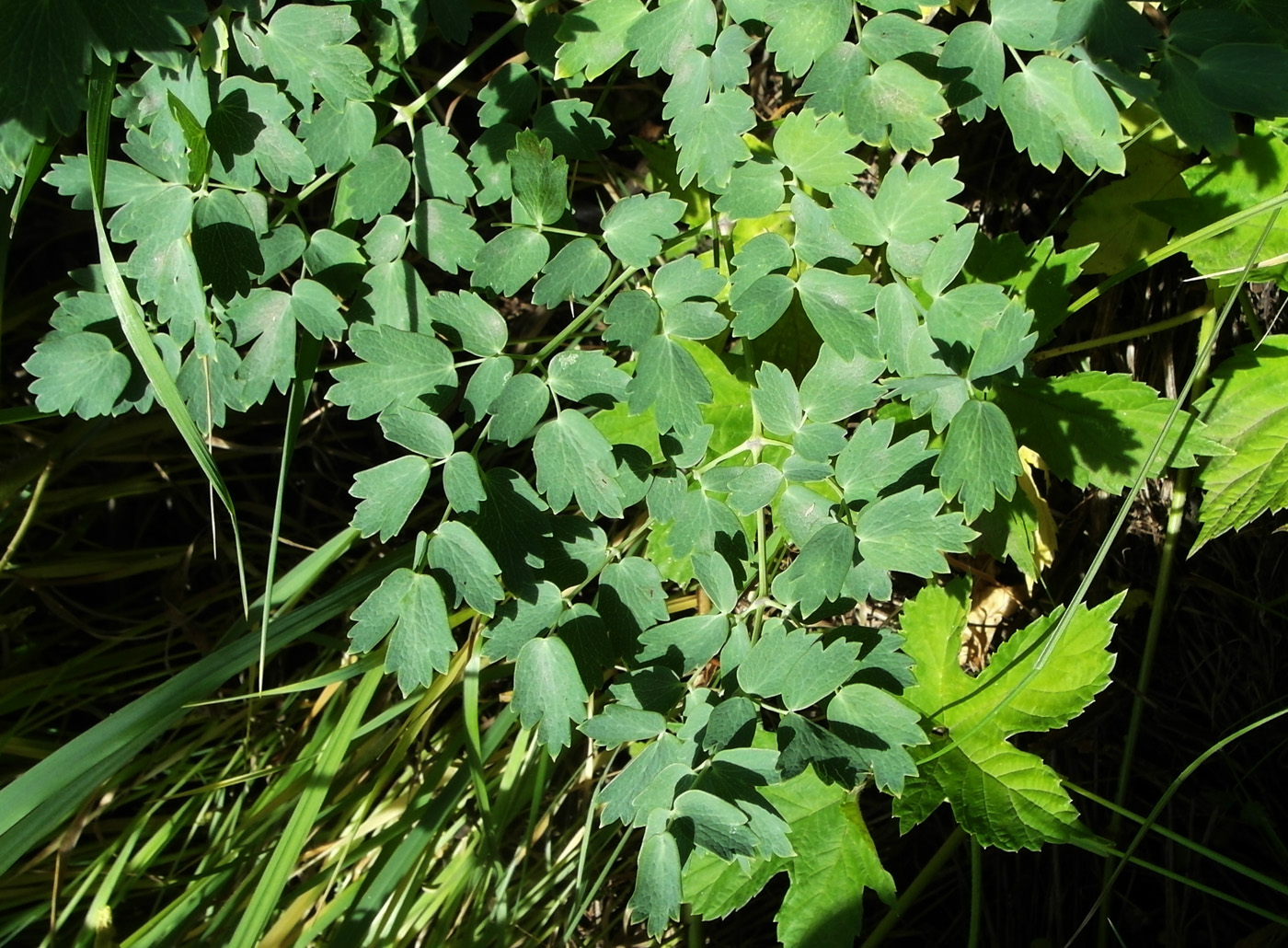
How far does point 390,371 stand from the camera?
1.14 metres

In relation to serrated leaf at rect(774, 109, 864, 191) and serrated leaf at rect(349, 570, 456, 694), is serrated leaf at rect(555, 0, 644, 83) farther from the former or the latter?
serrated leaf at rect(349, 570, 456, 694)

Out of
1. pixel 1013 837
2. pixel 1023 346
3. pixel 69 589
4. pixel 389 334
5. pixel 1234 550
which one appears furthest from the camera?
pixel 69 589

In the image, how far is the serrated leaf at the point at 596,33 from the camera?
1247 millimetres

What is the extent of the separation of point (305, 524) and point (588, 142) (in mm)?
1159

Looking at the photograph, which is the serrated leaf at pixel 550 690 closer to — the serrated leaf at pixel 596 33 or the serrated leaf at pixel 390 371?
the serrated leaf at pixel 390 371

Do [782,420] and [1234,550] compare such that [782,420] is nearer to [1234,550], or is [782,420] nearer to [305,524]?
[1234,550]

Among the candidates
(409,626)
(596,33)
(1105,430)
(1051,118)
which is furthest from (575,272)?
(1105,430)

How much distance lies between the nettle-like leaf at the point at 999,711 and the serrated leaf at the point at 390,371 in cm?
80

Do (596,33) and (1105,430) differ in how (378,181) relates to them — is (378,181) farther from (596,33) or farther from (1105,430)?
(1105,430)

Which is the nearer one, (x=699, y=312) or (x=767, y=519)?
(x=699, y=312)

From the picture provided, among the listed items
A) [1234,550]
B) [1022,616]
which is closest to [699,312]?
[1022,616]

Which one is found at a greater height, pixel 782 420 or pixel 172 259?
pixel 172 259

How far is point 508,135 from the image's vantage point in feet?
4.20

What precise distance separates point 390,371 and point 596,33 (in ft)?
1.64
